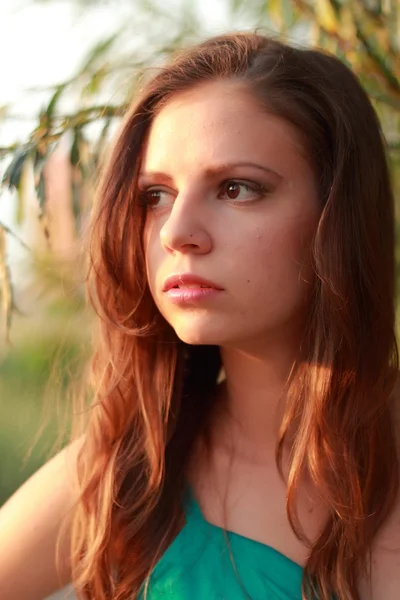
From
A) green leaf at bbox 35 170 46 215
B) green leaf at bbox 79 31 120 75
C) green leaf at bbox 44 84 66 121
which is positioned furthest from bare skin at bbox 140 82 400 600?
green leaf at bbox 79 31 120 75

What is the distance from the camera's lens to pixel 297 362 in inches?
48.9

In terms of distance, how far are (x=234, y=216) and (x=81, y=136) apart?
0.54 metres

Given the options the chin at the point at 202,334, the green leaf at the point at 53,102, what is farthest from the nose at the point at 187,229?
the green leaf at the point at 53,102

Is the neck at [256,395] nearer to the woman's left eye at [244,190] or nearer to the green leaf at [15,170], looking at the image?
the woman's left eye at [244,190]

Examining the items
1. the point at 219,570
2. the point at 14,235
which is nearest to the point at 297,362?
the point at 219,570

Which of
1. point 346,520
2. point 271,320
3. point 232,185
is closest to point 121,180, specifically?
point 232,185

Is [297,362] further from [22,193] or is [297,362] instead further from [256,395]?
[22,193]

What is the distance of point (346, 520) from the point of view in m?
1.16

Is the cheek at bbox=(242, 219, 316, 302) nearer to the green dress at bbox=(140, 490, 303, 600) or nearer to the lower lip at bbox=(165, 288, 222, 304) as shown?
the lower lip at bbox=(165, 288, 222, 304)

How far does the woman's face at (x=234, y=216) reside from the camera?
1120mm

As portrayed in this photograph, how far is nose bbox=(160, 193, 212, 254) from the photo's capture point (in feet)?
3.65

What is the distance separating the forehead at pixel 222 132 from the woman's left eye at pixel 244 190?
0.03 m

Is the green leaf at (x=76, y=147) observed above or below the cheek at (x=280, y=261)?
above

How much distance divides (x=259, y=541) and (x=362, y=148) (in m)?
0.59
